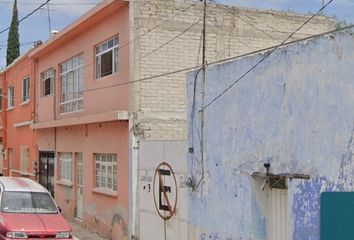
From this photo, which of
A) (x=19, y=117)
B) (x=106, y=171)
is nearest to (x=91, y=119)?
(x=106, y=171)

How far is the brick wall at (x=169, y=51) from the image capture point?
580 inches

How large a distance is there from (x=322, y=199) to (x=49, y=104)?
55.9 feet

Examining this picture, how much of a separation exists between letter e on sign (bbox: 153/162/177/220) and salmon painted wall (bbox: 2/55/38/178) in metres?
13.5

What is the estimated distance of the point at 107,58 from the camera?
17.0 meters

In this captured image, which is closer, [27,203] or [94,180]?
[27,203]

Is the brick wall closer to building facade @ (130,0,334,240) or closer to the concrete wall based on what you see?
building facade @ (130,0,334,240)

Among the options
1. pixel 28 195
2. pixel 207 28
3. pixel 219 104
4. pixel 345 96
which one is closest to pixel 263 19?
A: pixel 207 28

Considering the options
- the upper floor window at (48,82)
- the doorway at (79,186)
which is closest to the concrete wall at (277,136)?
the doorway at (79,186)

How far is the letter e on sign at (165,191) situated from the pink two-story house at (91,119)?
1.81m

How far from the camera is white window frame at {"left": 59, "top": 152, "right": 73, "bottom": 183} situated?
20.8m

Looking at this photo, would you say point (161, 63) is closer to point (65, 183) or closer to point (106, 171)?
point (106, 171)

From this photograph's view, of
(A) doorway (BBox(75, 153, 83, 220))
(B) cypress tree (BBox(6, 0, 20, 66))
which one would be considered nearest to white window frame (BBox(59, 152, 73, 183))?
(A) doorway (BBox(75, 153, 83, 220))

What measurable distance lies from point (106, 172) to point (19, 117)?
13284 mm

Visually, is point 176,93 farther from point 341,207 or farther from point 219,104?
point 341,207
